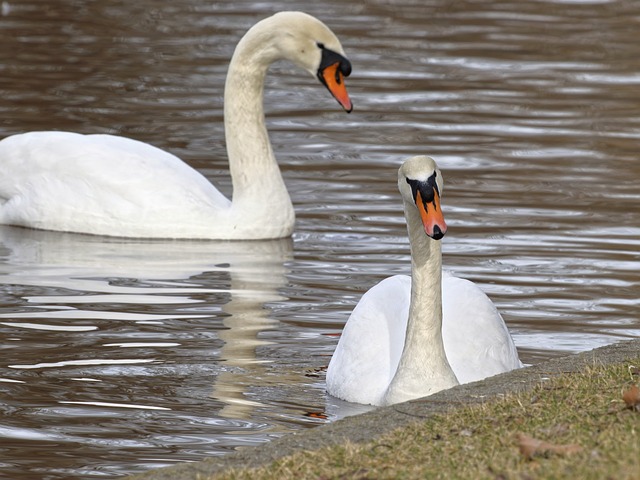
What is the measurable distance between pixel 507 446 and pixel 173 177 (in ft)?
20.2

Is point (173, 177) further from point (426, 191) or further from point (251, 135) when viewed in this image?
point (426, 191)

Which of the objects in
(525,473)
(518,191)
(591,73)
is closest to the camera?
(525,473)

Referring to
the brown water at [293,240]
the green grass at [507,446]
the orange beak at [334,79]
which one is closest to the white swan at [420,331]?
the brown water at [293,240]

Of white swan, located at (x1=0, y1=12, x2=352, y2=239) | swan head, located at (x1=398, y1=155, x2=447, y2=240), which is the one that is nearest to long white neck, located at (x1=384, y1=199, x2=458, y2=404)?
swan head, located at (x1=398, y1=155, x2=447, y2=240)

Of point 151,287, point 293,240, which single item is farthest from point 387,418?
point 293,240

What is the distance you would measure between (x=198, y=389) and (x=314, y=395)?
508mm

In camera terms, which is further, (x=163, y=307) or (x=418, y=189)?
(x=163, y=307)

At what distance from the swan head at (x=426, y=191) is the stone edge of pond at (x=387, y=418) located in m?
0.63

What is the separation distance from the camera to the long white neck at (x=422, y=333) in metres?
6.88

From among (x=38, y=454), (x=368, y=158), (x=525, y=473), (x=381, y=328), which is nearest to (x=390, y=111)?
(x=368, y=158)

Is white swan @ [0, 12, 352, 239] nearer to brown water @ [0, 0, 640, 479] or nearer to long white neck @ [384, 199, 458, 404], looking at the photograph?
brown water @ [0, 0, 640, 479]

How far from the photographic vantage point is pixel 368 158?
13.4 m

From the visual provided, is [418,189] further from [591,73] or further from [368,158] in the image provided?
[591,73]

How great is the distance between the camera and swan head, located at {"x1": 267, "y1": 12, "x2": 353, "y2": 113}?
11.5 m
